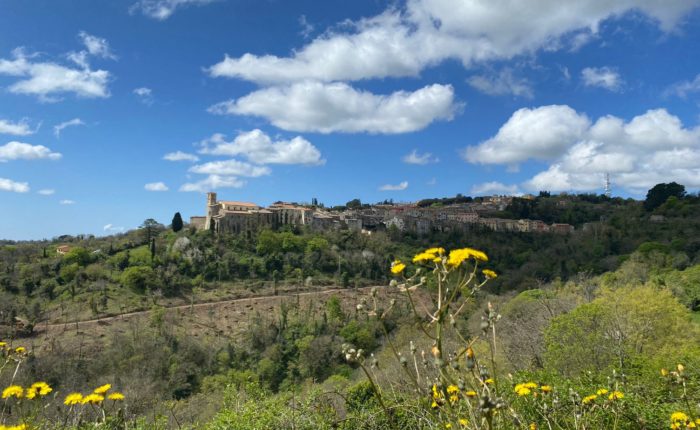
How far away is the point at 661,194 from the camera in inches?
3214

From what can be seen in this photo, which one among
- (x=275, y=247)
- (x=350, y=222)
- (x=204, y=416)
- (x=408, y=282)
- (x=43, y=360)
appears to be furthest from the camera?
(x=350, y=222)

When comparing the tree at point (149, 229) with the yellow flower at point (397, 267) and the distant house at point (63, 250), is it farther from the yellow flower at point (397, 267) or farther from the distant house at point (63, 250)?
the yellow flower at point (397, 267)

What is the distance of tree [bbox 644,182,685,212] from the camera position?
8144cm

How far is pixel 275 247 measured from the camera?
7100 centimetres

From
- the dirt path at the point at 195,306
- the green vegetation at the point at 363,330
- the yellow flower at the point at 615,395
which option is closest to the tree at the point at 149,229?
the green vegetation at the point at 363,330

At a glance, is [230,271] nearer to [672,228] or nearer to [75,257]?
[75,257]

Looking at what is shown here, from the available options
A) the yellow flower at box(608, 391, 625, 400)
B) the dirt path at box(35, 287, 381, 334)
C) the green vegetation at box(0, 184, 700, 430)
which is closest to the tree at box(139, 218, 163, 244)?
the green vegetation at box(0, 184, 700, 430)

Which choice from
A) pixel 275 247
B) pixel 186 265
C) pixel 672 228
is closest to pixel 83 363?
pixel 186 265

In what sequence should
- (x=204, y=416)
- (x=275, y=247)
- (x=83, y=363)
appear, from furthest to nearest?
(x=275, y=247) → (x=83, y=363) → (x=204, y=416)

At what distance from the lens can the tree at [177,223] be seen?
3125 inches

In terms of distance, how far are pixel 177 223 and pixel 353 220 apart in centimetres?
3588

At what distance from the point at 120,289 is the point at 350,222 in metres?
49.0

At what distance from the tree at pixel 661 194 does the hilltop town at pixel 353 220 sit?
14.5m

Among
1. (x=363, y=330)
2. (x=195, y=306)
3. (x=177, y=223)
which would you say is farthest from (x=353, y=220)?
(x=363, y=330)
